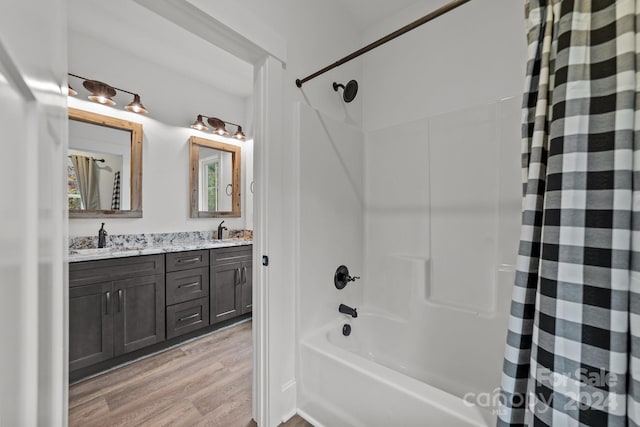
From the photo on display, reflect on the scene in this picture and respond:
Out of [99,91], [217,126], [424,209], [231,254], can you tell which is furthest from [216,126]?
[424,209]

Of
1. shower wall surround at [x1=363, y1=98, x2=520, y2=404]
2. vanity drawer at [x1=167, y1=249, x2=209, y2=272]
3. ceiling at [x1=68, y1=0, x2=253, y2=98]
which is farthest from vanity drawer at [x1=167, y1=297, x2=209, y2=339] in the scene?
ceiling at [x1=68, y1=0, x2=253, y2=98]

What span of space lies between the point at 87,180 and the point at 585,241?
10.4 ft

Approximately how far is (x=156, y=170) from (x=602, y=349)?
3202mm

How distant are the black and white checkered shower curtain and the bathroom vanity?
7.75 ft

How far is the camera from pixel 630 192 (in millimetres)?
638

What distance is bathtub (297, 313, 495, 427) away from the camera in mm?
1016

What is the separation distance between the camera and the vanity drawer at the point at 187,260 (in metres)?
2.33

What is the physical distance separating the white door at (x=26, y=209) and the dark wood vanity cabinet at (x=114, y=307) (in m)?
1.94

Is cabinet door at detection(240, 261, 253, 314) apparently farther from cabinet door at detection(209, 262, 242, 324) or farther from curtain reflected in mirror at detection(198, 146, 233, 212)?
curtain reflected in mirror at detection(198, 146, 233, 212)

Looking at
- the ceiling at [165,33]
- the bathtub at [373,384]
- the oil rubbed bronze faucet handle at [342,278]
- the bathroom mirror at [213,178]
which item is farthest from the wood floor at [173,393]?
the ceiling at [165,33]

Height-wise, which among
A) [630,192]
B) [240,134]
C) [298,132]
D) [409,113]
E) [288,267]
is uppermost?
[240,134]

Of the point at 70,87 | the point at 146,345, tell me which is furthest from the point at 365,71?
the point at 146,345

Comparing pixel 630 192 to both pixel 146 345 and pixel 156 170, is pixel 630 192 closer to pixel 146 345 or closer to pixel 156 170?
pixel 146 345

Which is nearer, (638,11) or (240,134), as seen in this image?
(638,11)
